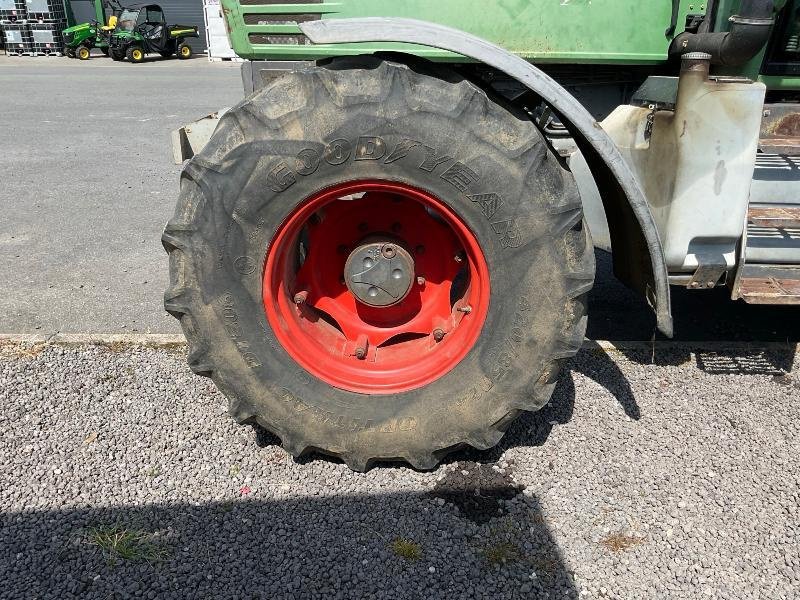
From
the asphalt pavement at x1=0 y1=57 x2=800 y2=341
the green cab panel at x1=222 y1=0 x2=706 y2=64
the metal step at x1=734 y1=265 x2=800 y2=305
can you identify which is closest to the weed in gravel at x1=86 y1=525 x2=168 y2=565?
the asphalt pavement at x1=0 y1=57 x2=800 y2=341

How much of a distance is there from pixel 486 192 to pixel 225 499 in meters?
1.42

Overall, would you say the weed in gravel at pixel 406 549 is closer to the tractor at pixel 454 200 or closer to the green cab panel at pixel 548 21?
the tractor at pixel 454 200

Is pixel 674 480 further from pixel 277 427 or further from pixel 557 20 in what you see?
pixel 557 20

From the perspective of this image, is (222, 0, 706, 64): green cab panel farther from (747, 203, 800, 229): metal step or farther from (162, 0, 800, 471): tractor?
(747, 203, 800, 229): metal step

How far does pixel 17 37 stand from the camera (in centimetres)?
2058

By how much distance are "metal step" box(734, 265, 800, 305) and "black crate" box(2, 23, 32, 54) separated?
23565 millimetres

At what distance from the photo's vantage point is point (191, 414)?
287cm

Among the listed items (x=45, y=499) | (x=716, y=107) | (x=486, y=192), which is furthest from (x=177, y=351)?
(x=716, y=107)

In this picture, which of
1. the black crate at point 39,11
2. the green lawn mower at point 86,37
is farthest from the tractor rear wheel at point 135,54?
the black crate at point 39,11

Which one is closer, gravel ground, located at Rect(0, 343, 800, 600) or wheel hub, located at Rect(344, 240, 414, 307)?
gravel ground, located at Rect(0, 343, 800, 600)

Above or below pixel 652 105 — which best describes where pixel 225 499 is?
below

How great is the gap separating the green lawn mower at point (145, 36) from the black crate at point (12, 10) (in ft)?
10.6

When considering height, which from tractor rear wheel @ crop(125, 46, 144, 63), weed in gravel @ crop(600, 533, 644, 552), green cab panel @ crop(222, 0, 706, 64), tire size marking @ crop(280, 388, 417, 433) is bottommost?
tractor rear wheel @ crop(125, 46, 144, 63)

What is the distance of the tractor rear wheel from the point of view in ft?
64.3
